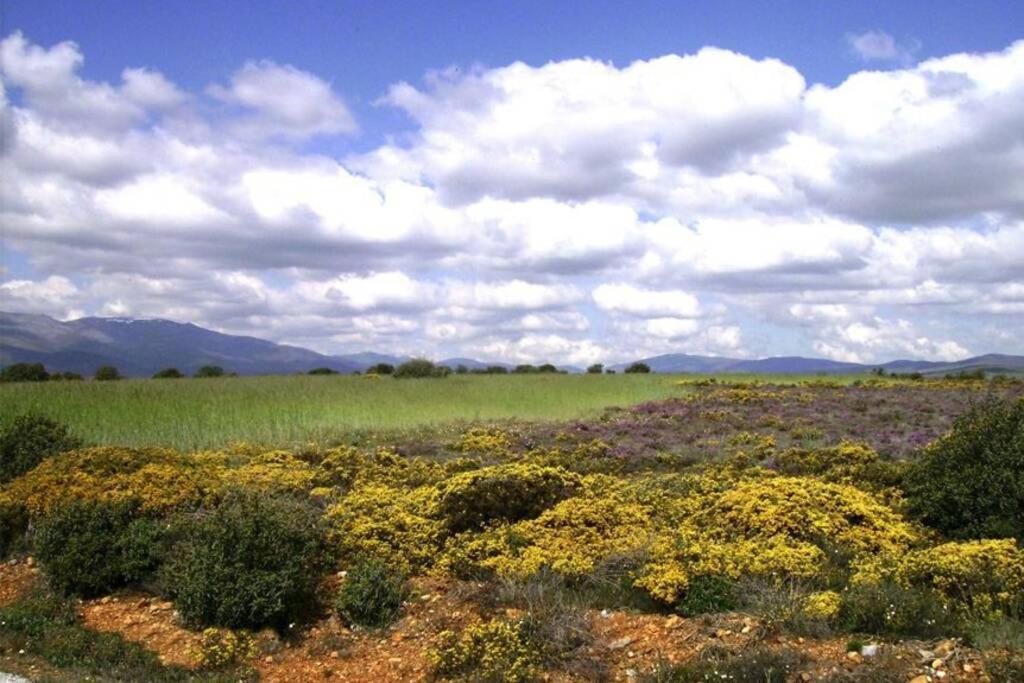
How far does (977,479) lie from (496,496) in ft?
18.7

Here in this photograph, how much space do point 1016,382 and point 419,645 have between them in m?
38.2

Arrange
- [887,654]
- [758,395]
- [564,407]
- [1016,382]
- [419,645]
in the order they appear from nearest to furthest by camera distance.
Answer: [887,654] < [419,645] < [564,407] < [758,395] < [1016,382]

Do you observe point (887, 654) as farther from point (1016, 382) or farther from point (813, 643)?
point (1016, 382)

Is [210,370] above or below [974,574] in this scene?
above

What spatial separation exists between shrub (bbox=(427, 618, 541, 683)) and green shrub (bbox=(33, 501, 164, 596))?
4216 millimetres

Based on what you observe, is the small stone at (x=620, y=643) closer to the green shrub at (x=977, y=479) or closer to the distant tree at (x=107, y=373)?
the green shrub at (x=977, y=479)

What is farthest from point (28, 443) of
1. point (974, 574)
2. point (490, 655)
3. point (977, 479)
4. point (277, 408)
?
point (977, 479)

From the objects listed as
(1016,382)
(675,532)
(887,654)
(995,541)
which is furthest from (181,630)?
(1016,382)

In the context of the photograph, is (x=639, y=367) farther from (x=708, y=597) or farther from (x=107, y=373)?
(x=708, y=597)

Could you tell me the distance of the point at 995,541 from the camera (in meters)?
8.20

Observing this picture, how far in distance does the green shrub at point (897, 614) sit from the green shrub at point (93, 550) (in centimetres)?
739

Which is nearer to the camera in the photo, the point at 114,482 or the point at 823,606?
the point at 823,606

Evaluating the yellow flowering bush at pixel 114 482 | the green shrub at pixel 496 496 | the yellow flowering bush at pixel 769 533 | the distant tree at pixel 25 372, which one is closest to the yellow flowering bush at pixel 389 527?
the green shrub at pixel 496 496

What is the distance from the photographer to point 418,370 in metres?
46.9
